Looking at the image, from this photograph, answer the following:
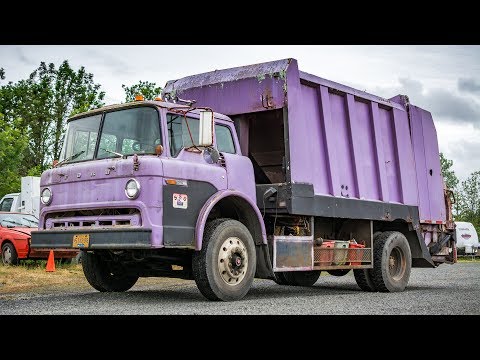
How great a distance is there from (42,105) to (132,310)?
27069mm

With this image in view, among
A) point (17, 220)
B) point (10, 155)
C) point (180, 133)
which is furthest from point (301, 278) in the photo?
point (10, 155)

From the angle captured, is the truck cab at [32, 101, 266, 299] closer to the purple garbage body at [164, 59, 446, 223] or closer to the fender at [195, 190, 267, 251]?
the fender at [195, 190, 267, 251]

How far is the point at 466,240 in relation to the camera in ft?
112

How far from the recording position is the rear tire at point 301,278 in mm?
13281

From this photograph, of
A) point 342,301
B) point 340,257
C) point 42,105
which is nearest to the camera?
point 342,301

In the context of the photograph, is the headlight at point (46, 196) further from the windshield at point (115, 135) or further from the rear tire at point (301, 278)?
the rear tire at point (301, 278)

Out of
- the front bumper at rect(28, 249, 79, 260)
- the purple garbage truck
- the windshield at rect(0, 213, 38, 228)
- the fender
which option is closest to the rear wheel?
the front bumper at rect(28, 249, 79, 260)

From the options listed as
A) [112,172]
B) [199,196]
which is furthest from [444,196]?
[112,172]

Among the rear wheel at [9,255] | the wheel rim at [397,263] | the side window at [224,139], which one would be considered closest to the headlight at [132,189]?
the side window at [224,139]

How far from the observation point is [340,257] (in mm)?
11461

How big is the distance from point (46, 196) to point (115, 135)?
1.34m

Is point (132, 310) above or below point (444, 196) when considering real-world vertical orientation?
below

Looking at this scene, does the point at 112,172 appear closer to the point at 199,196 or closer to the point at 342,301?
the point at 199,196

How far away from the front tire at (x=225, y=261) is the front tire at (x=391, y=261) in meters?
3.60
